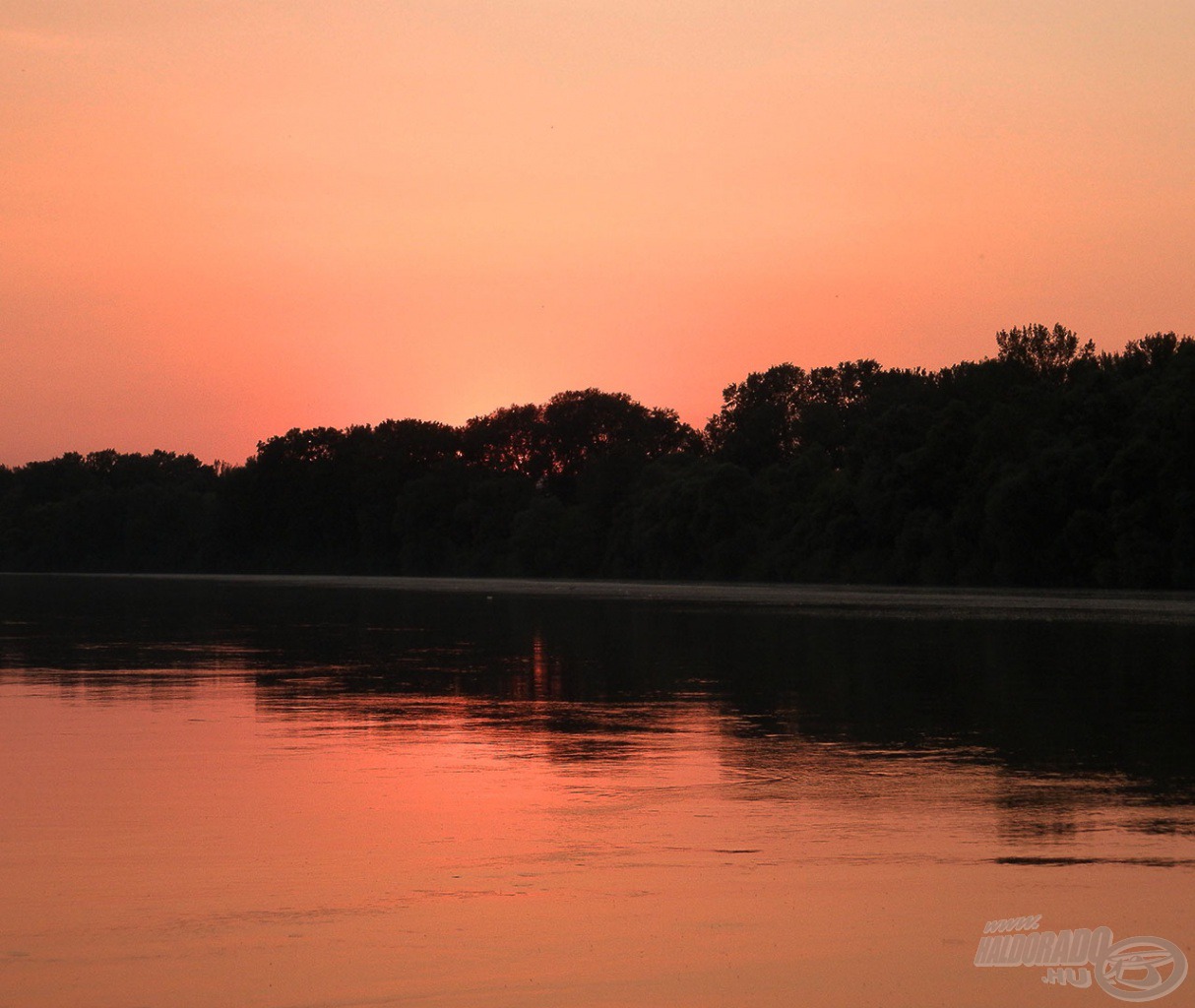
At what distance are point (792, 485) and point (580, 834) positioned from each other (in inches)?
4177

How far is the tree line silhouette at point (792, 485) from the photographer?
8106 centimetres

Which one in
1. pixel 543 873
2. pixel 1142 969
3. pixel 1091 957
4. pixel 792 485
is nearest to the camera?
pixel 1142 969

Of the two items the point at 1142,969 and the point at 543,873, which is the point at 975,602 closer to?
the point at 543,873

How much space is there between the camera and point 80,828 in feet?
36.4

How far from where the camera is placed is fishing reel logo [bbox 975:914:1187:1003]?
719cm

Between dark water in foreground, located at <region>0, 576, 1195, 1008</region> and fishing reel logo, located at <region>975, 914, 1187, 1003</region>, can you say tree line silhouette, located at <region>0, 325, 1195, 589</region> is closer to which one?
dark water in foreground, located at <region>0, 576, 1195, 1008</region>

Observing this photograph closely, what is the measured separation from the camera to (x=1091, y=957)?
762cm

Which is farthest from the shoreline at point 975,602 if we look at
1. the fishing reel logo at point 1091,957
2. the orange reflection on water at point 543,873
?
the fishing reel logo at point 1091,957

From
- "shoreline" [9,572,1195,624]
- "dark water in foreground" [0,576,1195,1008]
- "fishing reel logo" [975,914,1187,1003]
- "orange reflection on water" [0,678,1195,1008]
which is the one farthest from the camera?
"shoreline" [9,572,1195,624]

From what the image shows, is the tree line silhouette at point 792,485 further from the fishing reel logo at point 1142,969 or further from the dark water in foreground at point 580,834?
the fishing reel logo at point 1142,969

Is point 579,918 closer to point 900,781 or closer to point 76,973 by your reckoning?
point 76,973

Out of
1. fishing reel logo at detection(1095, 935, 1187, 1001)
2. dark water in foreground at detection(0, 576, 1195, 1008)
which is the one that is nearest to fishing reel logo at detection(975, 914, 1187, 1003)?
fishing reel logo at detection(1095, 935, 1187, 1001)

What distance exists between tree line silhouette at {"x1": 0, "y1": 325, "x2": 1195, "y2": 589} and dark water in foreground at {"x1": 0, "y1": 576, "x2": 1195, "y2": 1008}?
5674 cm

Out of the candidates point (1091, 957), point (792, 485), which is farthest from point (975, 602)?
point (1091, 957)
